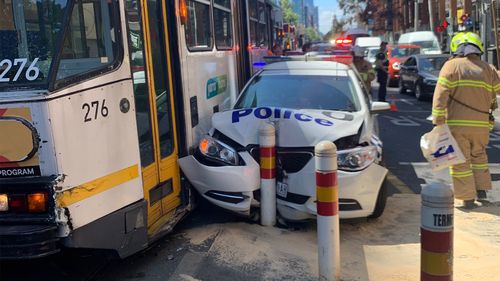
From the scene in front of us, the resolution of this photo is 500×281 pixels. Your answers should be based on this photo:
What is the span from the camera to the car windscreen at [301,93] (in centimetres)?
618

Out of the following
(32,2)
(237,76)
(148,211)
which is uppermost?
(32,2)

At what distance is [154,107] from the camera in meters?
4.65

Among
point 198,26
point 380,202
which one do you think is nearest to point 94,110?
point 198,26

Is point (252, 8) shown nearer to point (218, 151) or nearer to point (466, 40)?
point (466, 40)

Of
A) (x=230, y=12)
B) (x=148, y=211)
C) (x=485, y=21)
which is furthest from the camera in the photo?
(x=485, y=21)

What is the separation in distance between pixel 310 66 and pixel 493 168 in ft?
10.8

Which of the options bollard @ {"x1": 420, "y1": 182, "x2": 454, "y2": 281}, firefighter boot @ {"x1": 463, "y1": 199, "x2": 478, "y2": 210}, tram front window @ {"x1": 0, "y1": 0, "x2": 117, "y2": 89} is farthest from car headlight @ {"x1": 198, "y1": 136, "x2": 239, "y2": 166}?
firefighter boot @ {"x1": 463, "y1": 199, "x2": 478, "y2": 210}

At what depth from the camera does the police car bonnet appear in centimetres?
517

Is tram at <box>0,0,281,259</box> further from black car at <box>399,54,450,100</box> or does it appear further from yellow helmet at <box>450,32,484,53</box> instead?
black car at <box>399,54,450,100</box>

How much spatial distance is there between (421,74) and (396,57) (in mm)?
6766

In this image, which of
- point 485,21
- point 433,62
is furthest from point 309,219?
point 485,21

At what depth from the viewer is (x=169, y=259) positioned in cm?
468

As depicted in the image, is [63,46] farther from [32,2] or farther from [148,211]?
[148,211]

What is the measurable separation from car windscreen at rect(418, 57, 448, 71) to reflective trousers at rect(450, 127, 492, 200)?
12349mm
